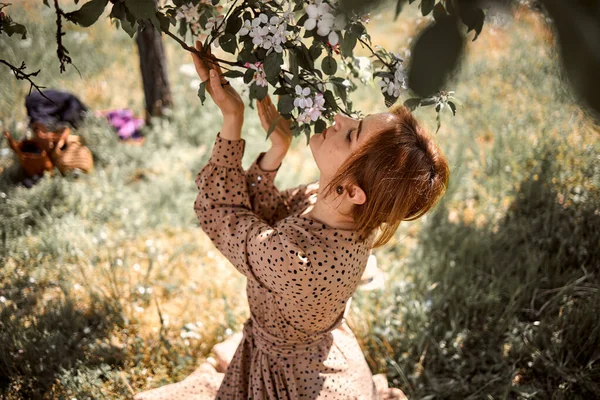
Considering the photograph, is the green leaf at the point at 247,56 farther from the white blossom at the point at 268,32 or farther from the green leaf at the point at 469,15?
the green leaf at the point at 469,15

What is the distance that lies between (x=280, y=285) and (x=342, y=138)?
49 centimetres

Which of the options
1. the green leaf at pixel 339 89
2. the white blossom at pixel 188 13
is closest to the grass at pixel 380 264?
the green leaf at pixel 339 89

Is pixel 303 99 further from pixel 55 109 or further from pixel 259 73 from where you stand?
pixel 55 109

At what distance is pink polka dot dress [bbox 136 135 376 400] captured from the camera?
Result: 5.13ft

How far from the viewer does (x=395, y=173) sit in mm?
1472

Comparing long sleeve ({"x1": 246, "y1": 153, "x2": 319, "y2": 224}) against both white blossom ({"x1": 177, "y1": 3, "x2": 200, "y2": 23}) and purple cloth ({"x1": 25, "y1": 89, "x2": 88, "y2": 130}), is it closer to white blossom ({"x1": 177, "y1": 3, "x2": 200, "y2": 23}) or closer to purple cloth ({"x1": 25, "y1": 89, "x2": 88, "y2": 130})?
white blossom ({"x1": 177, "y1": 3, "x2": 200, "y2": 23})

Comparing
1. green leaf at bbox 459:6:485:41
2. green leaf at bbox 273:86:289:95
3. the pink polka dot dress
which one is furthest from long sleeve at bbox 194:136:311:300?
green leaf at bbox 459:6:485:41

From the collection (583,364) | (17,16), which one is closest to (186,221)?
(583,364)

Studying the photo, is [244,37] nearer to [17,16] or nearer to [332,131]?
[332,131]

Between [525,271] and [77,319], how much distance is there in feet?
7.57

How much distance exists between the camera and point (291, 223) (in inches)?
63.7

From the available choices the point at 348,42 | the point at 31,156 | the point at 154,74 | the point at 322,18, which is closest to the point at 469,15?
the point at 322,18

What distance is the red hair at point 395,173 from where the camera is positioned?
148 centimetres

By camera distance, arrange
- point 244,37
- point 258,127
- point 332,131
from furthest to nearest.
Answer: point 258,127 < point 332,131 < point 244,37
